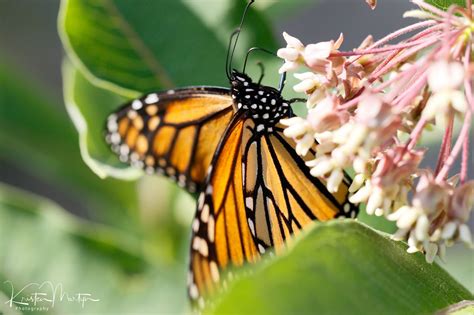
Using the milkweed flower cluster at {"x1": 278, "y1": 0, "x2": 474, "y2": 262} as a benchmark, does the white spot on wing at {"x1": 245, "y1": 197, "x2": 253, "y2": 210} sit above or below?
below

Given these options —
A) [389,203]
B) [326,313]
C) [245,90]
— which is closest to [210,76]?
[245,90]

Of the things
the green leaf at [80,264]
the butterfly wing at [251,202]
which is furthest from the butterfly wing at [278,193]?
the green leaf at [80,264]

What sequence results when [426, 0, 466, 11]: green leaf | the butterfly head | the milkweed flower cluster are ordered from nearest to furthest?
the milkweed flower cluster, [426, 0, 466, 11]: green leaf, the butterfly head

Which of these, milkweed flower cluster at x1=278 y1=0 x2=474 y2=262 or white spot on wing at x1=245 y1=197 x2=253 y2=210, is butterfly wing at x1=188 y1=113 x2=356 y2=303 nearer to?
white spot on wing at x1=245 y1=197 x2=253 y2=210

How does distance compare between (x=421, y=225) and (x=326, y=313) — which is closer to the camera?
(x=326, y=313)

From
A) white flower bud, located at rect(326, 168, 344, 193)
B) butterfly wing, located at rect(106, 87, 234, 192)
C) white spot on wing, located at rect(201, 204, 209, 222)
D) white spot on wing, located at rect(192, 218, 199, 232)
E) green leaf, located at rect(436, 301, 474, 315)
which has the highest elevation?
butterfly wing, located at rect(106, 87, 234, 192)

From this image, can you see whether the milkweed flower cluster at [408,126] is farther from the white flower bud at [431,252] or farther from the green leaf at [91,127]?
the green leaf at [91,127]

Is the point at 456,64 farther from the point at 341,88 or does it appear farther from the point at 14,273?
the point at 14,273
